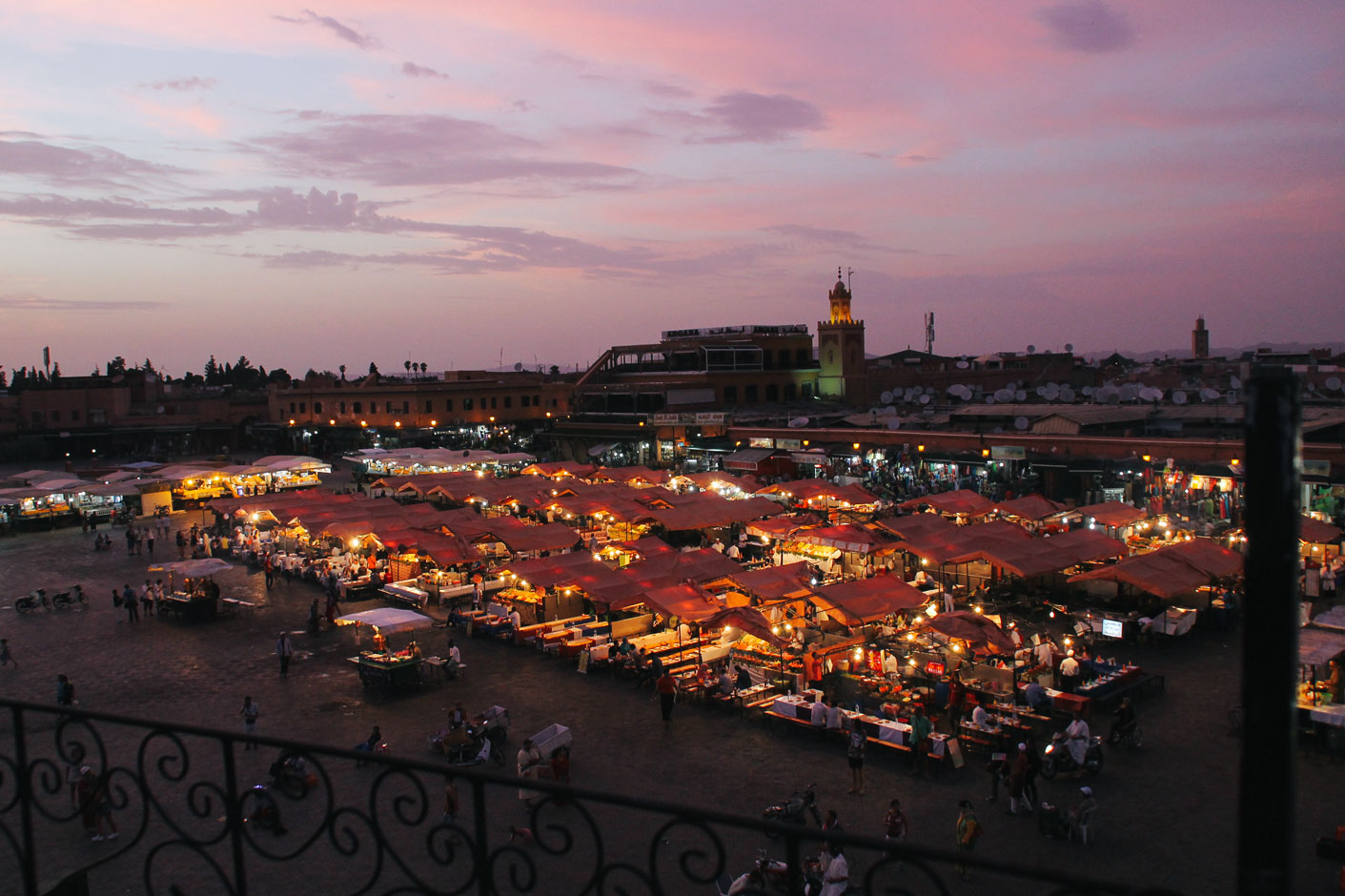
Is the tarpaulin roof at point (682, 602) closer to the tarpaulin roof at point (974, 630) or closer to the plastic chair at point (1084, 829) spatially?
the tarpaulin roof at point (974, 630)

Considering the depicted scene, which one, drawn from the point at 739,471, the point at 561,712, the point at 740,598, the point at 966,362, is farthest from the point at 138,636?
the point at 966,362

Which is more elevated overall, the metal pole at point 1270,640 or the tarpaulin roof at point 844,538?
the metal pole at point 1270,640

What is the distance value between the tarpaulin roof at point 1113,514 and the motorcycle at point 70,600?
2382 cm

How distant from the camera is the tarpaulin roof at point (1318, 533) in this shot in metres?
18.5

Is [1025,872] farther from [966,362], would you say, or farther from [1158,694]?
[966,362]

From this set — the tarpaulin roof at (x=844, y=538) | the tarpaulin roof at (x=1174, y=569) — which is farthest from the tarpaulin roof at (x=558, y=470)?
the tarpaulin roof at (x=1174, y=569)

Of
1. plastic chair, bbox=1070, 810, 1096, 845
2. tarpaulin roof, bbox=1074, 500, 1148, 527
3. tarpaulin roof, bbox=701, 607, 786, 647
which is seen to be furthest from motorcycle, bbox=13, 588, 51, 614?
tarpaulin roof, bbox=1074, 500, 1148, 527

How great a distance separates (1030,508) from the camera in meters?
23.8

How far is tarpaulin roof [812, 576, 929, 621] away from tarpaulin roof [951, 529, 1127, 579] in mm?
3020

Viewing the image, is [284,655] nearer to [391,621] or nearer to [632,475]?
[391,621]

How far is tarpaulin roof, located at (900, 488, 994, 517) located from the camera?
24453 millimetres

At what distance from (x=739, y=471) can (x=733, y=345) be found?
28.0 metres

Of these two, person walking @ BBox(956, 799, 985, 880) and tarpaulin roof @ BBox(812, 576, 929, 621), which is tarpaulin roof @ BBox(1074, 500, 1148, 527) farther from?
person walking @ BBox(956, 799, 985, 880)

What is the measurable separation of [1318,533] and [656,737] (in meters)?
14.7
